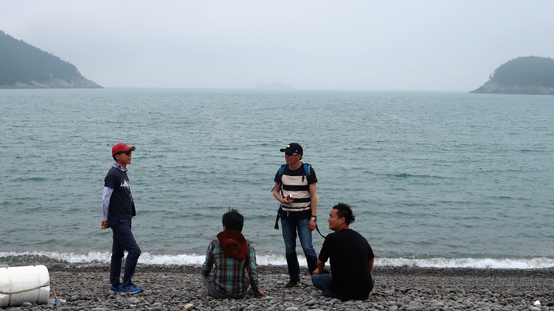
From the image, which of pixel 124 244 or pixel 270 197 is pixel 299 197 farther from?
pixel 270 197

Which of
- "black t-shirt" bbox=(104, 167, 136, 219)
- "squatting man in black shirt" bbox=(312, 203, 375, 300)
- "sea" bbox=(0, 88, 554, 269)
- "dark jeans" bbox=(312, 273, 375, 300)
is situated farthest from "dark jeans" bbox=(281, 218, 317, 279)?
"sea" bbox=(0, 88, 554, 269)

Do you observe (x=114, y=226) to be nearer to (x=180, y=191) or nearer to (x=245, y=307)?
(x=245, y=307)

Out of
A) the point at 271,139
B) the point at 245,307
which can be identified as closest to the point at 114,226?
the point at 245,307

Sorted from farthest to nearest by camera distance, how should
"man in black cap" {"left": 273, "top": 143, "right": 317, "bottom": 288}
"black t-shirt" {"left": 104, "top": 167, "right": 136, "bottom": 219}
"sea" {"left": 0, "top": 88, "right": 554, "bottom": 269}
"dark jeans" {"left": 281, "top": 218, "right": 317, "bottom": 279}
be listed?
"sea" {"left": 0, "top": 88, "right": 554, "bottom": 269}
"dark jeans" {"left": 281, "top": 218, "right": 317, "bottom": 279}
"man in black cap" {"left": 273, "top": 143, "right": 317, "bottom": 288}
"black t-shirt" {"left": 104, "top": 167, "right": 136, "bottom": 219}

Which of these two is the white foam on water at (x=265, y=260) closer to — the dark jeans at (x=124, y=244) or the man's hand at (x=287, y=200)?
the dark jeans at (x=124, y=244)

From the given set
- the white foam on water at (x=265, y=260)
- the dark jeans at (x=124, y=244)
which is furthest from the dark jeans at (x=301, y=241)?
the white foam on water at (x=265, y=260)

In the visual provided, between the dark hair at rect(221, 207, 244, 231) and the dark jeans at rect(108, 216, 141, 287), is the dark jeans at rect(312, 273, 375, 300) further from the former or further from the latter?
the dark jeans at rect(108, 216, 141, 287)

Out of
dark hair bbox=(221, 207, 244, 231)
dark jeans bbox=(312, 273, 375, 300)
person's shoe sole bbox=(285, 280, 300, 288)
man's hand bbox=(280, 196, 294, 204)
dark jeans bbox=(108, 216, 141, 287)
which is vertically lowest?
person's shoe sole bbox=(285, 280, 300, 288)

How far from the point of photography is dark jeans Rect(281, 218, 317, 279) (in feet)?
24.1

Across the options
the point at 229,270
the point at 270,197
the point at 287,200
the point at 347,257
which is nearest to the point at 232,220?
the point at 229,270

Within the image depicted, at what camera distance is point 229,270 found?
249 inches

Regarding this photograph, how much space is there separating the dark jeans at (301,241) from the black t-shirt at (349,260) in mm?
1006

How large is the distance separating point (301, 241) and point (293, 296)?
90 centimetres

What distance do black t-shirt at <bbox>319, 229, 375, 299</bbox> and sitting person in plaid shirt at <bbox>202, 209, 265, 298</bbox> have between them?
1108 millimetres
